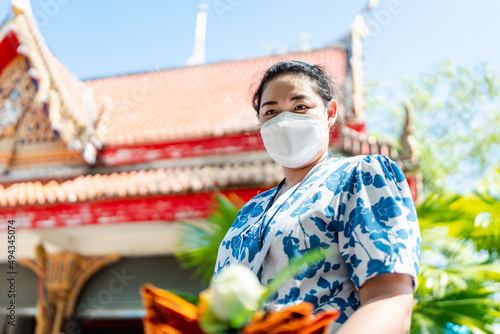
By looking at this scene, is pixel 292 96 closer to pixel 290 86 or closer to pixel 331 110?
pixel 290 86

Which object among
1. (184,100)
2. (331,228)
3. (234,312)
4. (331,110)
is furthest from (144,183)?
(234,312)

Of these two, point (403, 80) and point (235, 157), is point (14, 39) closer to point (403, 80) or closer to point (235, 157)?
point (235, 157)

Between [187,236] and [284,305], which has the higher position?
[284,305]

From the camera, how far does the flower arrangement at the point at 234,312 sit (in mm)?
588

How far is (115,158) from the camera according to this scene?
5.74 metres

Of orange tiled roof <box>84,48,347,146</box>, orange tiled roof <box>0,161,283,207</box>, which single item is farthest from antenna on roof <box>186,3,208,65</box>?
orange tiled roof <box>0,161,283,207</box>

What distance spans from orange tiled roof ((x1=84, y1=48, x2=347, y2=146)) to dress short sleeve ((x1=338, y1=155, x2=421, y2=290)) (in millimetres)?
4333

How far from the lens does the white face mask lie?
1.19m

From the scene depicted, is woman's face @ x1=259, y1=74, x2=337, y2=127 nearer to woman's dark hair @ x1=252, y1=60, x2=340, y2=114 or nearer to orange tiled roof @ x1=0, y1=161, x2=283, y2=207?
woman's dark hair @ x1=252, y1=60, x2=340, y2=114

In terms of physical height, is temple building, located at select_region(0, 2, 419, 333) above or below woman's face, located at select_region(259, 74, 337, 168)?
below

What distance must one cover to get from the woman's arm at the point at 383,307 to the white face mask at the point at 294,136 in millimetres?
469

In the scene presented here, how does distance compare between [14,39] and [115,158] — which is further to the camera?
[14,39]

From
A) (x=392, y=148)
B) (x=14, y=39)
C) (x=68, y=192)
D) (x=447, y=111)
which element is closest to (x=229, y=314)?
(x=392, y=148)

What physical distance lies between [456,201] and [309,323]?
3.11 meters
